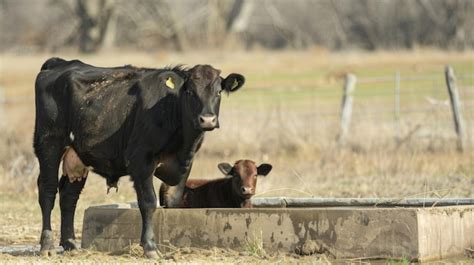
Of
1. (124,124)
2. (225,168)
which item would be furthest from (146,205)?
(225,168)

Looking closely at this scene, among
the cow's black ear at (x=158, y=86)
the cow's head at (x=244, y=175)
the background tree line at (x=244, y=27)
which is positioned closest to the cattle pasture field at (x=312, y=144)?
the cow's head at (x=244, y=175)

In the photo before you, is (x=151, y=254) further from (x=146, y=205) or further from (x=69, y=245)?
(x=69, y=245)

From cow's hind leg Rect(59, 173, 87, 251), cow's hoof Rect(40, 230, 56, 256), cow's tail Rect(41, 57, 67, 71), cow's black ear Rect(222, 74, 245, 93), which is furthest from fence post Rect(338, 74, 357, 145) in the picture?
cow's hoof Rect(40, 230, 56, 256)

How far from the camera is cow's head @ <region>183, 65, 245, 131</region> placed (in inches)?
432

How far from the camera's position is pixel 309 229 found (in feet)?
35.7

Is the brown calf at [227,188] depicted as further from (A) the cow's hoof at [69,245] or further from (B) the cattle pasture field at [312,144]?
(A) the cow's hoof at [69,245]

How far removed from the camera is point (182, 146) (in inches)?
450

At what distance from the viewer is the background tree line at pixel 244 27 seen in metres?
51.7

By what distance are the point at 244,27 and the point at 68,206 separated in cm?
4611

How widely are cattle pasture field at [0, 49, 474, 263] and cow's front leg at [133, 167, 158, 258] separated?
0.70 ft

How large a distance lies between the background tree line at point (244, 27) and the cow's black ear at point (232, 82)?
122 feet

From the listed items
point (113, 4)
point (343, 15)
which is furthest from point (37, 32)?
point (343, 15)

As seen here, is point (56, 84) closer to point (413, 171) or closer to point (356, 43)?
point (413, 171)

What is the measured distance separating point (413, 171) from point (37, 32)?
146 feet
